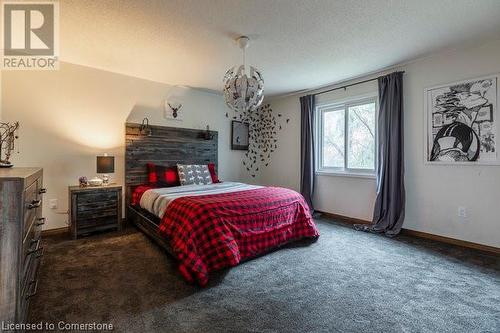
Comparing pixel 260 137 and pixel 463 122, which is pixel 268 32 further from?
pixel 260 137

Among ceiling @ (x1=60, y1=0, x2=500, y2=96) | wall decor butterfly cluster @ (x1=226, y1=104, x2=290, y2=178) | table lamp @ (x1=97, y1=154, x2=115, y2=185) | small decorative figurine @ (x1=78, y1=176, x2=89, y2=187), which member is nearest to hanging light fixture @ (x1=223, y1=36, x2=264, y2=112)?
ceiling @ (x1=60, y1=0, x2=500, y2=96)

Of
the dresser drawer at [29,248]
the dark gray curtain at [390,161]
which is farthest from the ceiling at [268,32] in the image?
the dresser drawer at [29,248]

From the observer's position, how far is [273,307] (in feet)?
5.65

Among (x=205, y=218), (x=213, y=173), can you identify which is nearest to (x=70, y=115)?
(x=213, y=173)

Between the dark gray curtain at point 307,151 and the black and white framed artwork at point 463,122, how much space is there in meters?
1.78

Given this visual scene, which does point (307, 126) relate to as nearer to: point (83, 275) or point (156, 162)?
point (156, 162)

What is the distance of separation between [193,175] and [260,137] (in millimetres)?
2134

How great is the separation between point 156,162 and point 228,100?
81.5 inches

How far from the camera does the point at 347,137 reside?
4176 millimetres

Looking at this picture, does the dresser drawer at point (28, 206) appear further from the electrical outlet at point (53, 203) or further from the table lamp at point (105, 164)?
the electrical outlet at point (53, 203)

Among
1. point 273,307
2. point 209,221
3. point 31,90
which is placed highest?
point 31,90

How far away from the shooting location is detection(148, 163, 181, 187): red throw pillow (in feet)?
12.6

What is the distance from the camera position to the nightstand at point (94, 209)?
3035mm

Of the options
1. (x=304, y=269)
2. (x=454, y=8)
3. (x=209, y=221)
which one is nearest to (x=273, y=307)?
(x=304, y=269)
